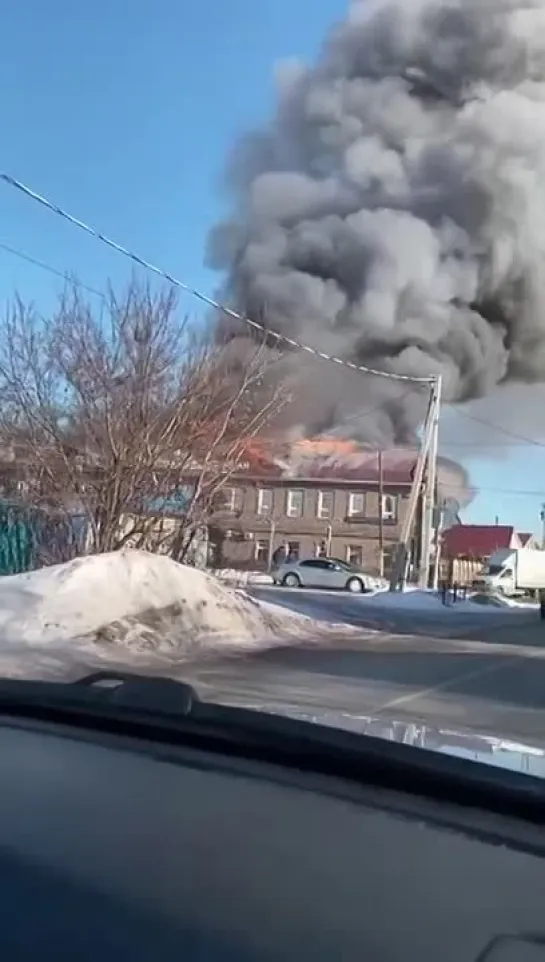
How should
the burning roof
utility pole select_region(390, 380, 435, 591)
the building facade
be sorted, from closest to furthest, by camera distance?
utility pole select_region(390, 380, 435, 591) → the burning roof → the building facade

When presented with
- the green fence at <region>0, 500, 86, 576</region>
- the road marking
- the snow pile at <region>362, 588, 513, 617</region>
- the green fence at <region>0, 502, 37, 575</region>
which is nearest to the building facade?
the snow pile at <region>362, 588, 513, 617</region>

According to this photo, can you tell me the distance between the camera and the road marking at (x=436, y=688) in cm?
903

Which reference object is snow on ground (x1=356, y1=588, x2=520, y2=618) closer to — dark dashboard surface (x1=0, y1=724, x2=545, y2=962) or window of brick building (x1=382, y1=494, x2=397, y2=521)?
dark dashboard surface (x1=0, y1=724, x2=545, y2=962)

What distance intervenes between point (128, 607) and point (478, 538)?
5291cm

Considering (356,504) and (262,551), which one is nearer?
(262,551)

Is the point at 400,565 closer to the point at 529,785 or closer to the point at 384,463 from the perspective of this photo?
the point at 384,463

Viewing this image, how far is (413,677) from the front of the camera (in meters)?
11.3

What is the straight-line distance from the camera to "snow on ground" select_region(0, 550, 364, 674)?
12406 mm

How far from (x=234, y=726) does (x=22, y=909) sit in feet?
2.60

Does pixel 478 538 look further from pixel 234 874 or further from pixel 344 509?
pixel 234 874

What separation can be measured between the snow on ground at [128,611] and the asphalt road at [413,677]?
2.90ft

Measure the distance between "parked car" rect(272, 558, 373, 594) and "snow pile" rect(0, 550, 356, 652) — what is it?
21986mm

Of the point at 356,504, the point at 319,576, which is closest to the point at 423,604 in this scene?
the point at 319,576

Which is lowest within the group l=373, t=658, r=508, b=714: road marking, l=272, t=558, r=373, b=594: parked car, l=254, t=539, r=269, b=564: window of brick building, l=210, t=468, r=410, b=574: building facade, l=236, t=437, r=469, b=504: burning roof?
l=373, t=658, r=508, b=714: road marking
